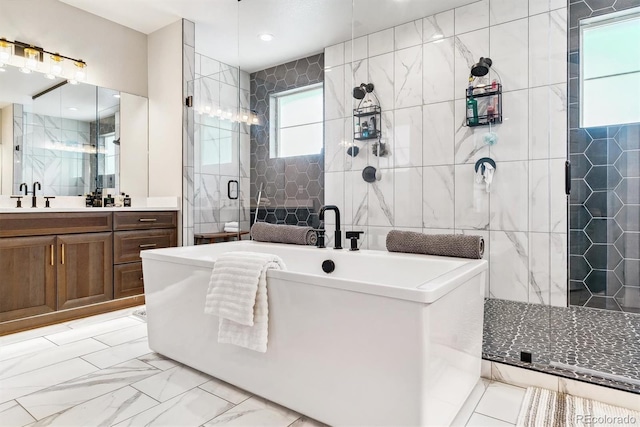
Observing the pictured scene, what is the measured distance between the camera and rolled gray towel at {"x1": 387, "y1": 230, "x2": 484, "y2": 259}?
1.94 metres

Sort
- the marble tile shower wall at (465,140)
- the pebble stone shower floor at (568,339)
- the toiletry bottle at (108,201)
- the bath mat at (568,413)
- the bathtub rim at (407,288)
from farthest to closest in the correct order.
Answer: the toiletry bottle at (108,201) → the marble tile shower wall at (465,140) → the pebble stone shower floor at (568,339) → the bath mat at (568,413) → the bathtub rim at (407,288)

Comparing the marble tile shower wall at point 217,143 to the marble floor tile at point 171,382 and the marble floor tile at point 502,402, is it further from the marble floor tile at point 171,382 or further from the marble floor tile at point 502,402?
the marble floor tile at point 502,402

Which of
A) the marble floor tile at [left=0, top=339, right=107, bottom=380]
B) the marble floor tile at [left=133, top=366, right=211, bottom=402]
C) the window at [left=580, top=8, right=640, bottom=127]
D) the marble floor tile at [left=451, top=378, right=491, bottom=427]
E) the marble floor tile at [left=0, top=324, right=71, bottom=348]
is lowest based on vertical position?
the marble floor tile at [left=0, top=339, right=107, bottom=380]

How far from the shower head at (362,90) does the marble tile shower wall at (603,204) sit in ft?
4.28

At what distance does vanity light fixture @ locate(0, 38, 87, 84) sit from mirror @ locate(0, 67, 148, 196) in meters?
0.05

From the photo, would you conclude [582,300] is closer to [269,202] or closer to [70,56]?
[269,202]

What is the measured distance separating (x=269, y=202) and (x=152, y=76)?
2.09 metres

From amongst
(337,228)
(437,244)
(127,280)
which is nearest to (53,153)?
(127,280)

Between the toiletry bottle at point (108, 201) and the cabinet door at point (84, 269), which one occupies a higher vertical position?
the toiletry bottle at point (108, 201)

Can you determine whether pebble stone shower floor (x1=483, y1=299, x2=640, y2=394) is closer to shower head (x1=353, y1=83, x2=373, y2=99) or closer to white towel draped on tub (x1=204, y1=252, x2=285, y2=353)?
white towel draped on tub (x1=204, y1=252, x2=285, y2=353)

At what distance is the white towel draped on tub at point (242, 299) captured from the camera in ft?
5.30

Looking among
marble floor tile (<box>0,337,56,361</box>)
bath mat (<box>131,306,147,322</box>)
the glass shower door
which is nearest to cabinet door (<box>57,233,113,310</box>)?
bath mat (<box>131,306,147,322</box>)

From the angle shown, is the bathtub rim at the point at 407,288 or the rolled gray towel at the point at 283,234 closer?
the bathtub rim at the point at 407,288

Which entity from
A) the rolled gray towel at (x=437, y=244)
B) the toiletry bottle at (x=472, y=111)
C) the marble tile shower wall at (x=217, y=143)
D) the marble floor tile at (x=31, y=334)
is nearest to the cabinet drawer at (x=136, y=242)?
the marble tile shower wall at (x=217, y=143)
